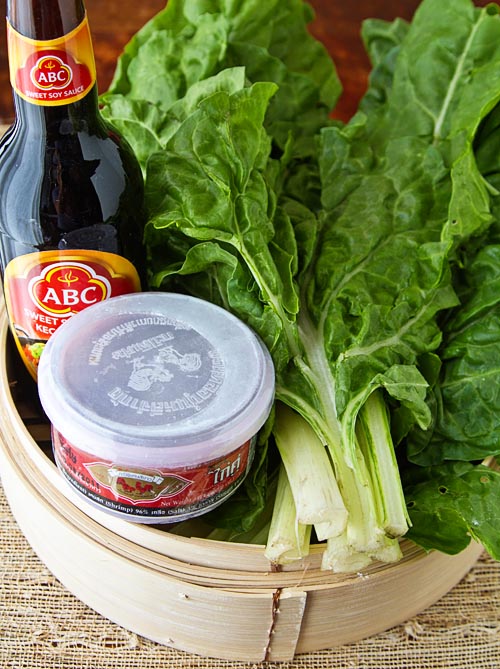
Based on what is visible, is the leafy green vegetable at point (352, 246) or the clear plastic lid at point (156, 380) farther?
the leafy green vegetable at point (352, 246)

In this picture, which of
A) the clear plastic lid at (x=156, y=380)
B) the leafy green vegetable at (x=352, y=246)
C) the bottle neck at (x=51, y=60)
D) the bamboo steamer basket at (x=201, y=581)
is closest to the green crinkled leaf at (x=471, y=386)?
the leafy green vegetable at (x=352, y=246)

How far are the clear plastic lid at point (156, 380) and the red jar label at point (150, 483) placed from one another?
0.07ft

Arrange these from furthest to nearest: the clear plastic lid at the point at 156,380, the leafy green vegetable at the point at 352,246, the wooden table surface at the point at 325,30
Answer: the wooden table surface at the point at 325,30 → the leafy green vegetable at the point at 352,246 → the clear plastic lid at the point at 156,380

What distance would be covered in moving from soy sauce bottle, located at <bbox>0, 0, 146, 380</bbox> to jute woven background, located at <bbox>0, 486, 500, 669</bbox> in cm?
36

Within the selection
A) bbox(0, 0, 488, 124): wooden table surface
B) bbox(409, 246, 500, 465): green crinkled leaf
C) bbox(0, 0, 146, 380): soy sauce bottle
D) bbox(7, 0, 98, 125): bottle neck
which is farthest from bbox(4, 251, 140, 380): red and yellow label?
bbox(0, 0, 488, 124): wooden table surface

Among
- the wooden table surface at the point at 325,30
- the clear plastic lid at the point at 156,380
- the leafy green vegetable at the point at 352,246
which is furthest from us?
the wooden table surface at the point at 325,30

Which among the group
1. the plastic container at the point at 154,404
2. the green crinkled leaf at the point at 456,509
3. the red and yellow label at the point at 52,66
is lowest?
the green crinkled leaf at the point at 456,509

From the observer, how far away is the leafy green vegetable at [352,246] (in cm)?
113

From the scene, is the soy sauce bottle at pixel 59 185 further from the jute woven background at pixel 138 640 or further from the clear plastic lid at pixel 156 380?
the jute woven background at pixel 138 640

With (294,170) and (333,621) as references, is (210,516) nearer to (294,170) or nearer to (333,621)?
(333,621)

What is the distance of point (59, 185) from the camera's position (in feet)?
3.67

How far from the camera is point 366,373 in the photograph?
45.2 inches

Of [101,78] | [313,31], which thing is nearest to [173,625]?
[101,78]

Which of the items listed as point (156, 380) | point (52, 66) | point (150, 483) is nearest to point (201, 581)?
point (150, 483)
